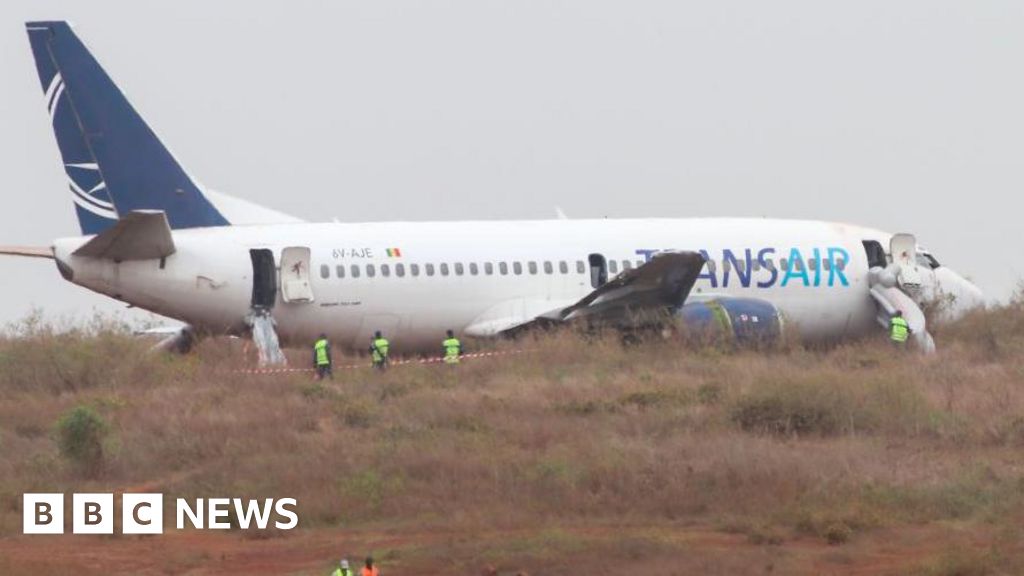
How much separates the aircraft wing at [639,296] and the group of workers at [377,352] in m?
2.39

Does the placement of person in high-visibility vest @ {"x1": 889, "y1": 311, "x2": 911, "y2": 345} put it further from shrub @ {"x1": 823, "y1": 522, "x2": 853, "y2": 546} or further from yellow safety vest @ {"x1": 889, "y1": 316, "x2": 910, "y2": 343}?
shrub @ {"x1": 823, "y1": 522, "x2": 853, "y2": 546}

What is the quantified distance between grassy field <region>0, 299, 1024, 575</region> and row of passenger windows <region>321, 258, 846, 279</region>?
8.87 feet

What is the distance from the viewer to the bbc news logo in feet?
80.5

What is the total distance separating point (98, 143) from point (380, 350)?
6.32 m

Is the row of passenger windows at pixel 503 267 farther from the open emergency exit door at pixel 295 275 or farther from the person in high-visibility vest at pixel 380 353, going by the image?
the person in high-visibility vest at pixel 380 353

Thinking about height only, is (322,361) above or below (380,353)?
below

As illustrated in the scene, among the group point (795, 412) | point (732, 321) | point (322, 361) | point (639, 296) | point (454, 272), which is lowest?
point (795, 412)

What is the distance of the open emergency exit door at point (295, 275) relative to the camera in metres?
39.8

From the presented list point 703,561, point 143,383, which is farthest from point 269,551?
point 143,383

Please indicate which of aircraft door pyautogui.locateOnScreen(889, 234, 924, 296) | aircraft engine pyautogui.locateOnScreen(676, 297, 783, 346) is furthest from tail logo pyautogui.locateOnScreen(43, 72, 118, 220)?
aircraft door pyautogui.locateOnScreen(889, 234, 924, 296)

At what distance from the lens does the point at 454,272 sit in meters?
42.3

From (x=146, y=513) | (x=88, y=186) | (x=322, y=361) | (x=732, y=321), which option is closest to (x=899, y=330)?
(x=732, y=321)

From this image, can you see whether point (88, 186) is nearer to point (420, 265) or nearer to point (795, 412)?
point (420, 265)

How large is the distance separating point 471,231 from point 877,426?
553 inches
